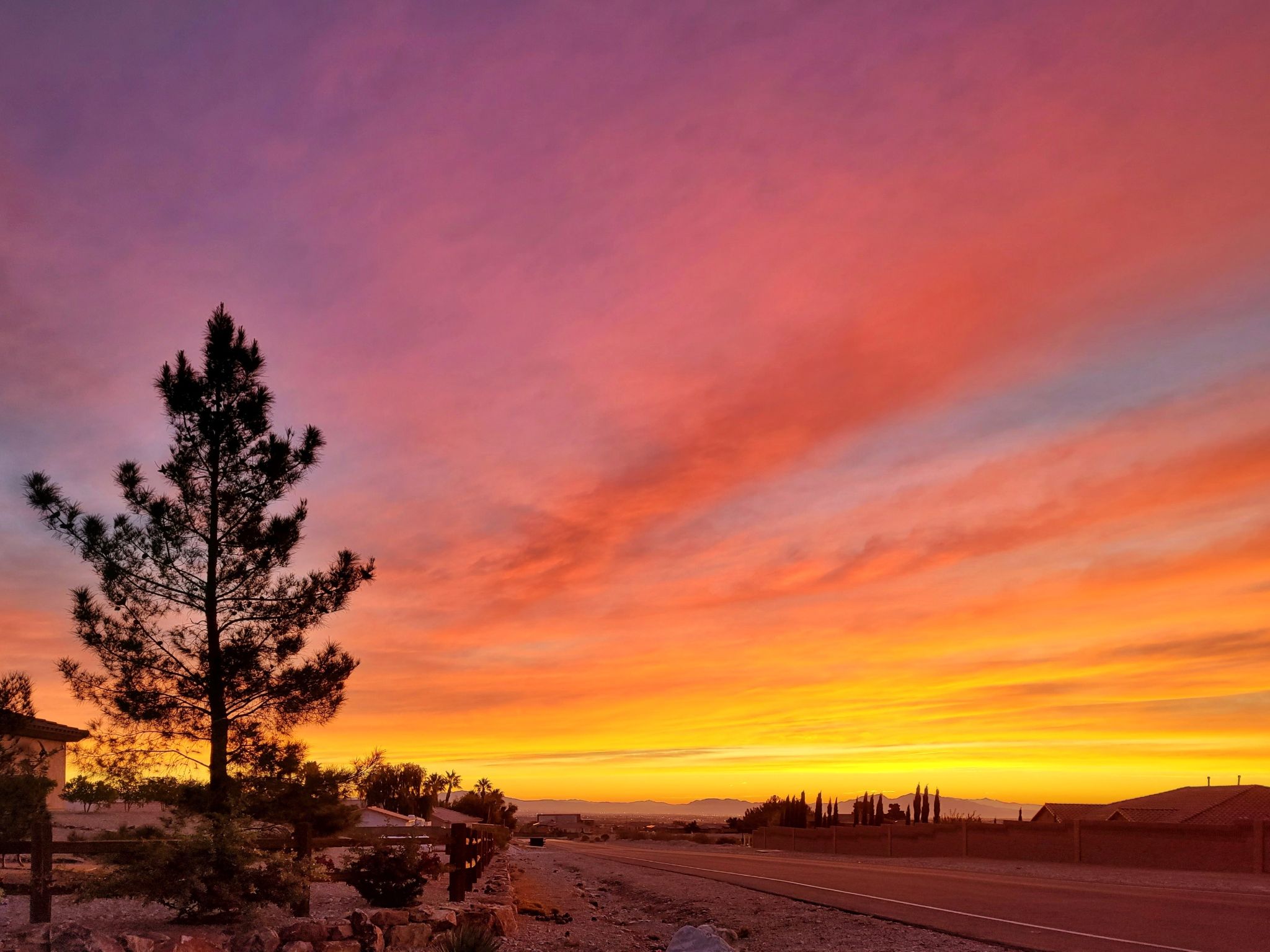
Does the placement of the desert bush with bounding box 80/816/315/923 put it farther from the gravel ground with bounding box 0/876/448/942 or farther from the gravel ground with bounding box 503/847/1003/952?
the gravel ground with bounding box 503/847/1003/952

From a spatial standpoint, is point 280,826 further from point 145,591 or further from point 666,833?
point 666,833

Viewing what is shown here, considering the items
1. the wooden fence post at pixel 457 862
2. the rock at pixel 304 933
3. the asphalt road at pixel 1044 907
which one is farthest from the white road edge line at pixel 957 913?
the rock at pixel 304 933

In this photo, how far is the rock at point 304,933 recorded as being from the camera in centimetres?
1382

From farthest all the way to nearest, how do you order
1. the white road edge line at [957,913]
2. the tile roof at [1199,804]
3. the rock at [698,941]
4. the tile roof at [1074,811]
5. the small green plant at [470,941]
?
the tile roof at [1074,811]
the tile roof at [1199,804]
the white road edge line at [957,913]
the small green plant at [470,941]
the rock at [698,941]

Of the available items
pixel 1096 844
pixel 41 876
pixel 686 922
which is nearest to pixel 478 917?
pixel 686 922

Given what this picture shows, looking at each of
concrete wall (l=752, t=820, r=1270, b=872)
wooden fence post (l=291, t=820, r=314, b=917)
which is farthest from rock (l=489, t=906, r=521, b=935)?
concrete wall (l=752, t=820, r=1270, b=872)

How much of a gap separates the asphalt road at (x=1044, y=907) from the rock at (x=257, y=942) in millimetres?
10014

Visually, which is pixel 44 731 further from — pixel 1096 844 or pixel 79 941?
pixel 1096 844

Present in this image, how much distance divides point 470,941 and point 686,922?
9372 millimetres

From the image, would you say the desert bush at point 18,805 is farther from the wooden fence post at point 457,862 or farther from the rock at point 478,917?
the rock at point 478,917

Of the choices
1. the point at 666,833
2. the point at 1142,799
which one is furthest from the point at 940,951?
the point at 666,833

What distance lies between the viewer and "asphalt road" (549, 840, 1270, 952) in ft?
48.1

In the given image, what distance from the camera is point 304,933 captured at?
45.7 ft

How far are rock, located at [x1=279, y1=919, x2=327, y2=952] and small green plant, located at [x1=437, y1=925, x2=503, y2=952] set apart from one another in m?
1.66
